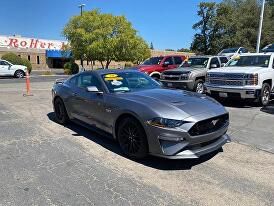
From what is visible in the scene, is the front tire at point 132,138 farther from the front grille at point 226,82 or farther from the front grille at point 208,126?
the front grille at point 226,82

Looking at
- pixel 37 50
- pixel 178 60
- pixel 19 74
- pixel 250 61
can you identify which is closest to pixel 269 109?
pixel 250 61

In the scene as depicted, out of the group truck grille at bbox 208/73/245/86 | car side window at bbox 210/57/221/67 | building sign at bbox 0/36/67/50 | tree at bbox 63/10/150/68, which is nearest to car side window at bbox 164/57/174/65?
car side window at bbox 210/57/221/67

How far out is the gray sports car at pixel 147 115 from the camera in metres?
4.27

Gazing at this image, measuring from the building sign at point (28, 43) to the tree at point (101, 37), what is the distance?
13722 mm

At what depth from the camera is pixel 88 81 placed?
20.4ft

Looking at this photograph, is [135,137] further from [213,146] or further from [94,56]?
[94,56]

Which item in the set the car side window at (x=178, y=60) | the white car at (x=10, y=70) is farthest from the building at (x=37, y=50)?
the car side window at (x=178, y=60)

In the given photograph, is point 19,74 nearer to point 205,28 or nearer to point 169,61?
point 169,61

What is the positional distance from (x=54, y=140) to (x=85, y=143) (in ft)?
2.31

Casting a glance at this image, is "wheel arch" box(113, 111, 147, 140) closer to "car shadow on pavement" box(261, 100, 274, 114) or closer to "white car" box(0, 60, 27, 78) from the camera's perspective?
"car shadow on pavement" box(261, 100, 274, 114)

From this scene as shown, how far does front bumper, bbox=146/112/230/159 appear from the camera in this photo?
4.22 meters

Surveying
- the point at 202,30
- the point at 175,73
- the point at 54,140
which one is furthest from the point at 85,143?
the point at 202,30

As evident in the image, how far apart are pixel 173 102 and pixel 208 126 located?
669 millimetres

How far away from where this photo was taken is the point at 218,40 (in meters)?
45.6
